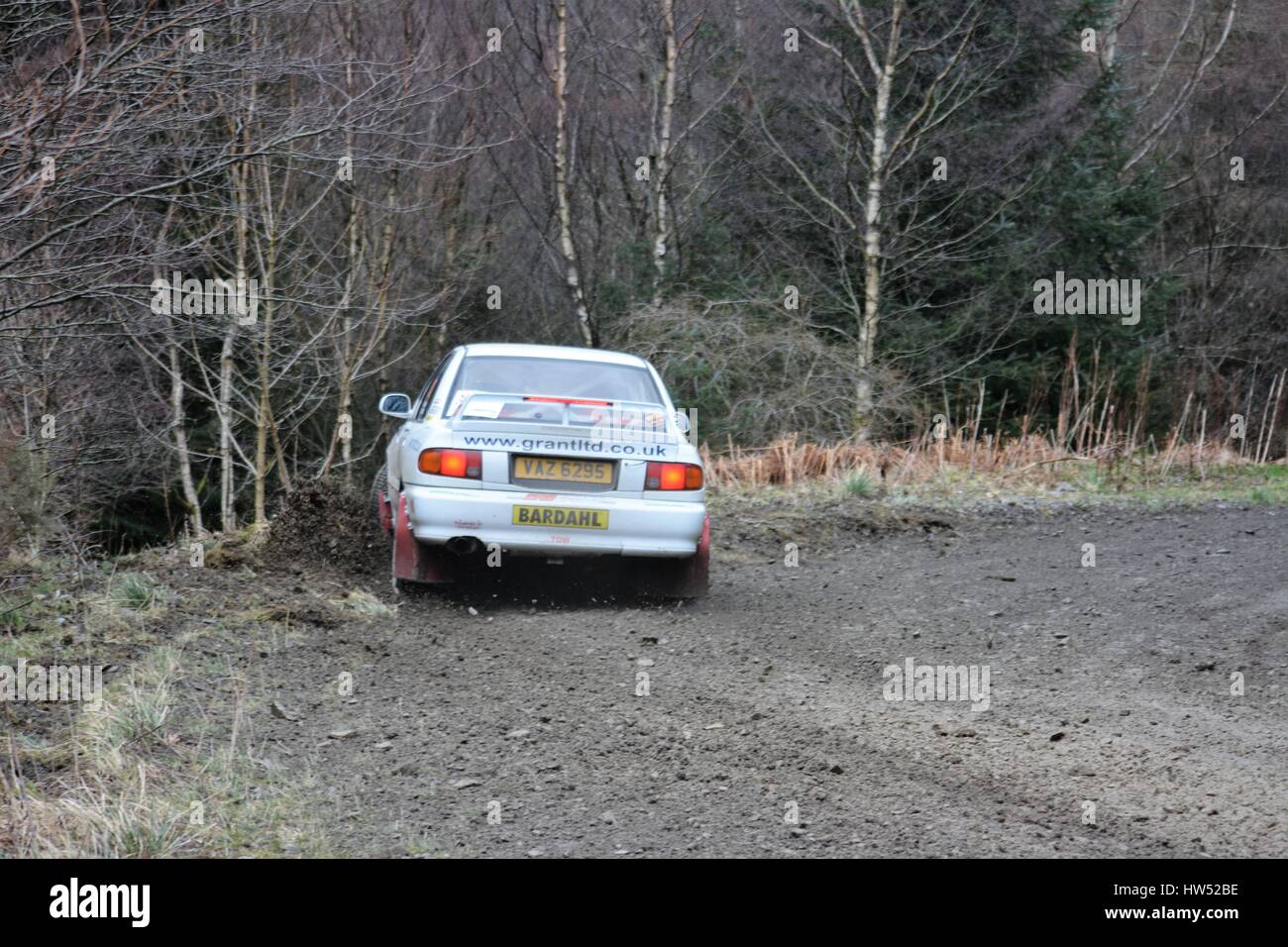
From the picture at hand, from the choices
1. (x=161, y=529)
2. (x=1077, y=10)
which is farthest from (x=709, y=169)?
(x=161, y=529)

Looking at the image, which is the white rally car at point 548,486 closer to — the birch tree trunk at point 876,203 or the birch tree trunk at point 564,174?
the birch tree trunk at point 876,203

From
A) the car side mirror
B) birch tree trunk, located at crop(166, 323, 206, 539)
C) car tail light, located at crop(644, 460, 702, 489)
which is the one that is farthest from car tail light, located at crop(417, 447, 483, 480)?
birch tree trunk, located at crop(166, 323, 206, 539)

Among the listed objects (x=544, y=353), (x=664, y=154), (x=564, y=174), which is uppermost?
(x=664, y=154)

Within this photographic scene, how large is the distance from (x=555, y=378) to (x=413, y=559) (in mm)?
1620

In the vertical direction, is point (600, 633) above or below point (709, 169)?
below

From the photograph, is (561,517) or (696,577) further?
(696,577)

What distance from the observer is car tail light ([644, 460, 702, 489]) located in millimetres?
8055

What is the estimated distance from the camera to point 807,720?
19.2 feet

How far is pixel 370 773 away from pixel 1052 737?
2820 millimetres

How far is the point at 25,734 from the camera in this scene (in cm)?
545

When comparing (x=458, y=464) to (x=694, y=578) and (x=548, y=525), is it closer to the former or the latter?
(x=548, y=525)

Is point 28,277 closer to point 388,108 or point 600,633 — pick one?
point 388,108

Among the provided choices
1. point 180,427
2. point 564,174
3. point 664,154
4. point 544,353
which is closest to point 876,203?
point 664,154

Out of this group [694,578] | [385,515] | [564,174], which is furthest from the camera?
[564,174]
